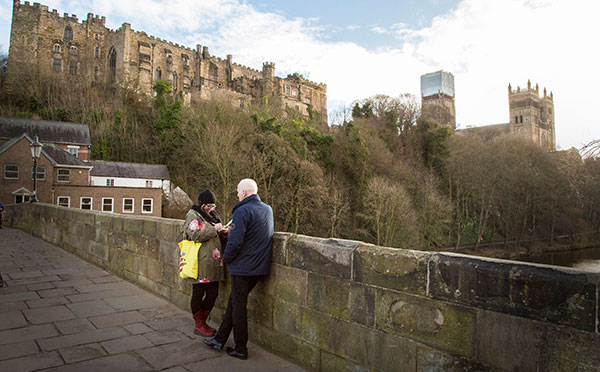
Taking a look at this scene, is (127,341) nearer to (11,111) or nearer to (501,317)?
(501,317)

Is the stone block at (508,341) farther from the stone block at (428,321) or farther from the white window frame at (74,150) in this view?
the white window frame at (74,150)

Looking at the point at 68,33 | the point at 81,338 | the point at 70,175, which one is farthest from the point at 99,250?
the point at 68,33

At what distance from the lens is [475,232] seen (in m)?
41.0

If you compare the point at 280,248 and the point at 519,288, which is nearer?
the point at 519,288

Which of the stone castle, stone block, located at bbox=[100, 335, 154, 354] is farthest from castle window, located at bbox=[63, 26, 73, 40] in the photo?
stone block, located at bbox=[100, 335, 154, 354]

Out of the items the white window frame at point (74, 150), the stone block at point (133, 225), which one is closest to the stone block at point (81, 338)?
the stone block at point (133, 225)

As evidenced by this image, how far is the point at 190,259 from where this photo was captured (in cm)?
402

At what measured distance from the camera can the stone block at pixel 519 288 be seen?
6.38 ft

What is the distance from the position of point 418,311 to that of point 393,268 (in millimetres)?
332

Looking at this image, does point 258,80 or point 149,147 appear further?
point 258,80

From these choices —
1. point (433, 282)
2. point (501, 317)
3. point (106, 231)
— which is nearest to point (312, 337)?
point (433, 282)

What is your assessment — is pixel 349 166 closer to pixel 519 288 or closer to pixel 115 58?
pixel 519 288

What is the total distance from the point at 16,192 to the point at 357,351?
37.3 m

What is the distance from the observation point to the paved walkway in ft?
11.3
